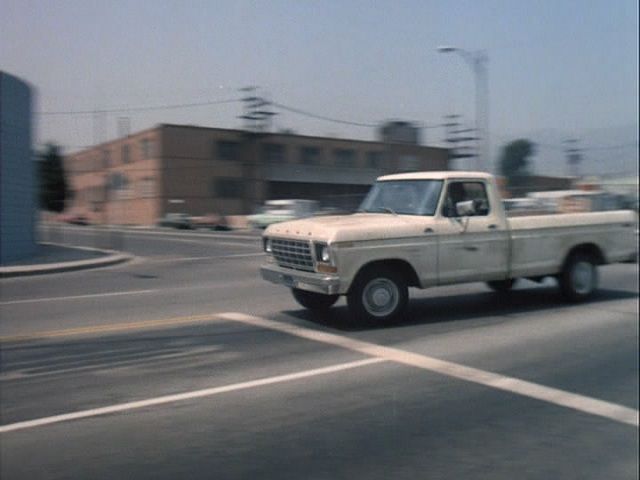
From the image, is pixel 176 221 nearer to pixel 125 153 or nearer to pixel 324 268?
pixel 324 268

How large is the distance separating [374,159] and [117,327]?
4.04 m

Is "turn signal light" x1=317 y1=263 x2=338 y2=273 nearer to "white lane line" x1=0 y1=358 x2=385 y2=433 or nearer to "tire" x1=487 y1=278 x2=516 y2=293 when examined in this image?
"white lane line" x1=0 y1=358 x2=385 y2=433

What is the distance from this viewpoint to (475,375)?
7027 millimetres

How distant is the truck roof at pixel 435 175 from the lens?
7166 mm

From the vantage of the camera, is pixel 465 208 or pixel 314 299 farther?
pixel 314 299

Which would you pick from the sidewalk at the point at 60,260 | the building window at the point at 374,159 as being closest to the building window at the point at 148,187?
the sidewalk at the point at 60,260

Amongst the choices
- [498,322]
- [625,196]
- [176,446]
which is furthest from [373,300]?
[625,196]

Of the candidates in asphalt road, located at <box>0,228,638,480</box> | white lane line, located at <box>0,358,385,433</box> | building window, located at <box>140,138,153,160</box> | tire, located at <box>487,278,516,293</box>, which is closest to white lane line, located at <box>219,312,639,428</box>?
asphalt road, located at <box>0,228,638,480</box>

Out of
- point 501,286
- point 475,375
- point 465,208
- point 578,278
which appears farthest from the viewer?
point 501,286

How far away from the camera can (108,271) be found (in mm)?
13180

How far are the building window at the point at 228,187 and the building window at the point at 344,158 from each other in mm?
1068

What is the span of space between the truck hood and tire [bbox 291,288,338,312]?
111 cm

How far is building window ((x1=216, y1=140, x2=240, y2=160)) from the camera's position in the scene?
5.57m

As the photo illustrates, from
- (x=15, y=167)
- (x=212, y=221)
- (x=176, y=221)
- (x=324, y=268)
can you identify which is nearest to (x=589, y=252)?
(x=324, y=268)
